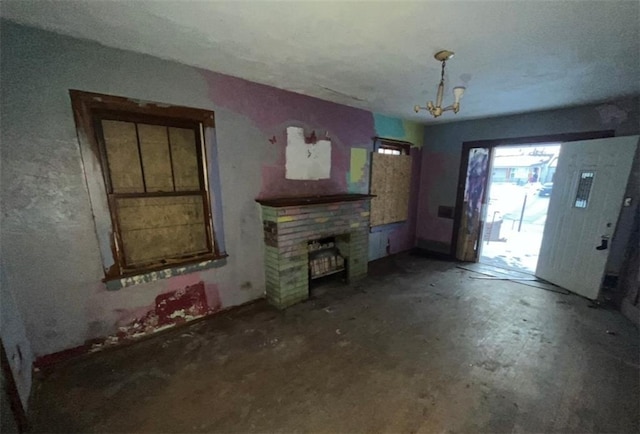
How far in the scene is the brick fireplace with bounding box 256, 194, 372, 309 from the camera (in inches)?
107

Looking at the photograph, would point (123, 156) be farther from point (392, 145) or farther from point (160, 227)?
point (392, 145)

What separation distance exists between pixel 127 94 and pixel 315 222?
6.81 feet

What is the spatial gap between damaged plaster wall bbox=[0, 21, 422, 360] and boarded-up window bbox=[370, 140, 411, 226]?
202 cm

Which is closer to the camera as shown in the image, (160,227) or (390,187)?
Answer: (160,227)

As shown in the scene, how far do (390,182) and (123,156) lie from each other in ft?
12.3

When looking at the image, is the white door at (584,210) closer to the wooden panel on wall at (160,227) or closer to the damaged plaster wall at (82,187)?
the damaged plaster wall at (82,187)

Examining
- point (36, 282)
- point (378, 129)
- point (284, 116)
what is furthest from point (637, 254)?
point (36, 282)

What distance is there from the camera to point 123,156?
2.10m

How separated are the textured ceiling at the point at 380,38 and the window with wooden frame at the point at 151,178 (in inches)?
18.7

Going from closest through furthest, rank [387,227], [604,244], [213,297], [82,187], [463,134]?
[82,187] → [213,297] → [604,244] → [463,134] → [387,227]

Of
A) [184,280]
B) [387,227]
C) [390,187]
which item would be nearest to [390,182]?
[390,187]

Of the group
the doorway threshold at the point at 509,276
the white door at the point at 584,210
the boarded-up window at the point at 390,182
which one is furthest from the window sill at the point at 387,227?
the white door at the point at 584,210

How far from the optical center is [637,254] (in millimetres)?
2793

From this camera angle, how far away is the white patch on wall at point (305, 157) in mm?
3004
